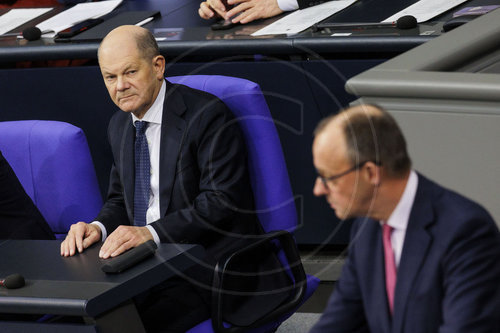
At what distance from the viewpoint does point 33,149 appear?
259 centimetres

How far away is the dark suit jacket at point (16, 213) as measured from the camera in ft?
8.00

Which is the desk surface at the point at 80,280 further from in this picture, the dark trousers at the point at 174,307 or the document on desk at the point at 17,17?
the document on desk at the point at 17,17

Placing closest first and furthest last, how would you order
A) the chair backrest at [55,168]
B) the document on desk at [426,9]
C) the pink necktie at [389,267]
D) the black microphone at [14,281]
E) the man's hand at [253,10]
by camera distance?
the pink necktie at [389,267]
the black microphone at [14,281]
the chair backrest at [55,168]
the document on desk at [426,9]
the man's hand at [253,10]

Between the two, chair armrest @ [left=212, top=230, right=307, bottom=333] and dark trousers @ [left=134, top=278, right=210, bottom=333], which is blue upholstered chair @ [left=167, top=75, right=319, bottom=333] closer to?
chair armrest @ [left=212, top=230, right=307, bottom=333]

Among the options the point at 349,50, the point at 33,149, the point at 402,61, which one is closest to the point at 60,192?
the point at 33,149

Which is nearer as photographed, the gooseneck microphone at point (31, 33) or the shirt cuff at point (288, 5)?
the shirt cuff at point (288, 5)

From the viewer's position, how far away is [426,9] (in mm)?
3062

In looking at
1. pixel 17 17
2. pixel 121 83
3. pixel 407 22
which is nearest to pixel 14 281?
pixel 121 83

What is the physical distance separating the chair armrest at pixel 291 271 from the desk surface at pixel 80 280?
0.18 metres

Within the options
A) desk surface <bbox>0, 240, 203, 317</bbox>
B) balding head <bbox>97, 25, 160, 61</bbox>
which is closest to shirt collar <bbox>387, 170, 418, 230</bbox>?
desk surface <bbox>0, 240, 203, 317</bbox>

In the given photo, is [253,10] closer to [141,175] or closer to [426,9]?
[426,9]

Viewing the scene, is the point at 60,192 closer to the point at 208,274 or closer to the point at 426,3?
the point at 208,274

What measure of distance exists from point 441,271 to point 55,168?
5.30 ft

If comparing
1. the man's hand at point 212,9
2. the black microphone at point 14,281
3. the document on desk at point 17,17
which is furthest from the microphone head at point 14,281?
the document on desk at point 17,17
